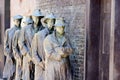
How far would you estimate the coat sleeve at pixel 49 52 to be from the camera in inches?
389

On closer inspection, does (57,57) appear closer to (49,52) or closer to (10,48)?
(49,52)

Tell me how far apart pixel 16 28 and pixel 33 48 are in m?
2.56

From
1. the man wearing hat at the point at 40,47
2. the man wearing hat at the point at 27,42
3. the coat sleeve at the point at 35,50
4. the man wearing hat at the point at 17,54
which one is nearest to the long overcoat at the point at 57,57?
the man wearing hat at the point at 40,47

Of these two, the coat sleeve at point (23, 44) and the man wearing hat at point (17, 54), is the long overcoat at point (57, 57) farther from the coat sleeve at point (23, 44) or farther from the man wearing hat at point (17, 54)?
the man wearing hat at point (17, 54)

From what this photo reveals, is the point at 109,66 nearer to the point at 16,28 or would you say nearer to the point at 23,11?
the point at 16,28

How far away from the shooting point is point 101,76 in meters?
10.1

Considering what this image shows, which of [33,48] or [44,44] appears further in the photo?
[33,48]

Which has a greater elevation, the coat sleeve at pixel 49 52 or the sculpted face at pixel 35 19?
the sculpted face at pixel 35 19

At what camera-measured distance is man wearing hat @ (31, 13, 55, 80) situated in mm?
10703

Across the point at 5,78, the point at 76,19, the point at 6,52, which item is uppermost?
the point at 76,19

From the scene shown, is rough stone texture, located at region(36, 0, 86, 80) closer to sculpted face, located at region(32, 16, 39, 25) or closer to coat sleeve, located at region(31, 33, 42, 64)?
sculpted face, located at region(32, 16, 39, 25)

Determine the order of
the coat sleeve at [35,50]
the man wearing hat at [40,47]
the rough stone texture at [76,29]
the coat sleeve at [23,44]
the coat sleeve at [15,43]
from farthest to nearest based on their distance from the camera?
1. the coat sleeve at [15,43]
2. the coat sleeve at [23,44]
3. the coat sleeve at [35,50]
4. the man wearing hat at [40,47]
5. the rough stone texture at [76,29]

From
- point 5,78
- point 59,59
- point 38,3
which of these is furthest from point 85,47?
point 5,78

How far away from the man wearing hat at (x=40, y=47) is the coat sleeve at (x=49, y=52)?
61cm
